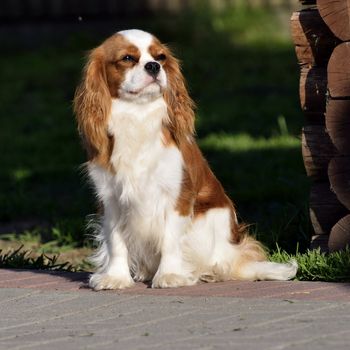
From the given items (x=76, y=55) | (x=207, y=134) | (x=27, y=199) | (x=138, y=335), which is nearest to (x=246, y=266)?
(x=138, y=335)

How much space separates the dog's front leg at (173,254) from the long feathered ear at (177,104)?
38cm

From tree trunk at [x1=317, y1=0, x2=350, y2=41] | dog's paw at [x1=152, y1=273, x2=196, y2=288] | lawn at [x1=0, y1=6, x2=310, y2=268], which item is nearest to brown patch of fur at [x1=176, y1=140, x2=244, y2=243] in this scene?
dog's paw at [x1=152, y1=273, x2=196, y2=288]

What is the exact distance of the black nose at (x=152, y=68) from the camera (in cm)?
478

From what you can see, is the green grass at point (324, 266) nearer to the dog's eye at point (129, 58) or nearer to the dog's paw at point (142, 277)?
the dog's paw at point (142, 277)

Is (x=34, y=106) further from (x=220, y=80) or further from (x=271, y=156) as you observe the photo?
(x=271, y=156)

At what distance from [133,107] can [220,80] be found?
7.15 m

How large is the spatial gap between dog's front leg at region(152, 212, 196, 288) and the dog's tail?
0.24 m

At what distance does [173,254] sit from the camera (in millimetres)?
4965

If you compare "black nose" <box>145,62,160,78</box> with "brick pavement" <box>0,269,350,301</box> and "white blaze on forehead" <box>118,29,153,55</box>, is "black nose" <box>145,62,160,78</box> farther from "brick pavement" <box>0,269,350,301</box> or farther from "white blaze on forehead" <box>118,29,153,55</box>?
"brick pavement" <box>0,269,350,301</box>

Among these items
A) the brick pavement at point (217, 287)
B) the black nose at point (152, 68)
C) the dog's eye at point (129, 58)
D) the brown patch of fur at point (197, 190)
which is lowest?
the brick pavement at point (217, 287)

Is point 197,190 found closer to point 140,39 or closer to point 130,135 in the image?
point 130,135

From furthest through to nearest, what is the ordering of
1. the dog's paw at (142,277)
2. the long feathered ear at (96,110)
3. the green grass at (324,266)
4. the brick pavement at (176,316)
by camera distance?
the dog's paw at (142,277), the long feathered ear at (96,110), the green grass at (324,266), the brick pavement at (176,316)

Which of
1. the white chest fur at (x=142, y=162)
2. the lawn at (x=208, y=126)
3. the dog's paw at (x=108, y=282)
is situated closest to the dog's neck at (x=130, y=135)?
the white chest fur at (x=142, y=162)

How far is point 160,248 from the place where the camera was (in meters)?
5.00
